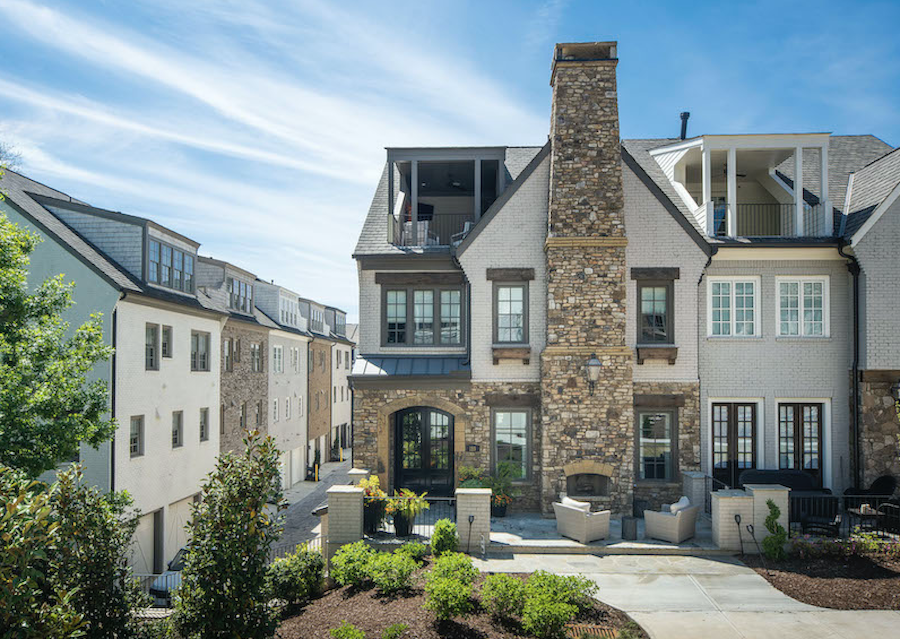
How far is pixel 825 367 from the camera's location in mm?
17406

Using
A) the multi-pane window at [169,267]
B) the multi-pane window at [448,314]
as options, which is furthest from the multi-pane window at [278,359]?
the multi-pane window at [448,314]

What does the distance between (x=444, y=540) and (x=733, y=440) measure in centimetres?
945

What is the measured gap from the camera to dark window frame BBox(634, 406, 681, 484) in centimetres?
1700

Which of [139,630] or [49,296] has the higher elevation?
[49,296]

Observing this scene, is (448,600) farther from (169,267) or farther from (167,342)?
(169,267)

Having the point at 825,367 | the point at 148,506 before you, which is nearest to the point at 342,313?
the point at 148,506

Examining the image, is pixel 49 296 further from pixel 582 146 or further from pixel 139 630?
pixel 582 146

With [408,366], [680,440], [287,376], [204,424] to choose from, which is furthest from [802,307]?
[287,376]

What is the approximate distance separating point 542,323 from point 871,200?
9804mm

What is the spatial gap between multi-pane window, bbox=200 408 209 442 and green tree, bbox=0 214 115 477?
38.6 feet

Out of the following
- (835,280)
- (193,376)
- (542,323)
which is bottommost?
(193,376)

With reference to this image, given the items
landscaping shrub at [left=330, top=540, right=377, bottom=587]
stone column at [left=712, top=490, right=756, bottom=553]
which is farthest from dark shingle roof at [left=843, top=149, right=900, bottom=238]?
landscaping shrub at [left=330, top=540, right=377, bottom=587]

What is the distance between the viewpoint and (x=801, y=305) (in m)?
17.6

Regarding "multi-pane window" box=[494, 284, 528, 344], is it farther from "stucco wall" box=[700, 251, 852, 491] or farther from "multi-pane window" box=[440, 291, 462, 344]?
"stucco wall" box=[700, 251, 852, 491]
